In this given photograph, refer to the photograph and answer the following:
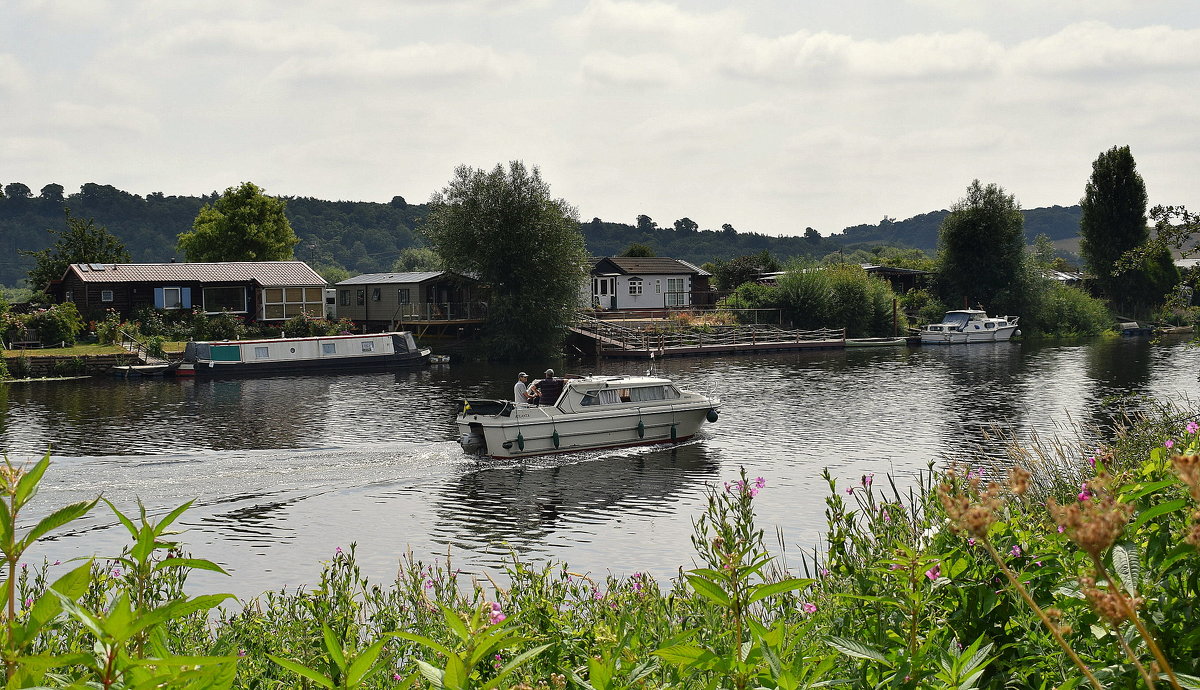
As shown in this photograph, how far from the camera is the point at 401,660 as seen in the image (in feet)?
27.6

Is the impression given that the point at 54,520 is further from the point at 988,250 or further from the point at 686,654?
the point at 988,250

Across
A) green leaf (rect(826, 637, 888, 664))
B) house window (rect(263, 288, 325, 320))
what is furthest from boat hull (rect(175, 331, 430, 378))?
green leaf (rect(826, 637, 888, 664))

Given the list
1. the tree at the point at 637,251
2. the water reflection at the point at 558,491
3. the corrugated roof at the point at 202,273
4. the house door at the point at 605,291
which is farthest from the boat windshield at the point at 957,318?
the water reflection at the point at 558,491

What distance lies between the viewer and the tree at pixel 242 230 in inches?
3130

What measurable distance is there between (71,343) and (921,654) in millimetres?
60499

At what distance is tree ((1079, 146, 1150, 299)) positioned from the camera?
283 feet

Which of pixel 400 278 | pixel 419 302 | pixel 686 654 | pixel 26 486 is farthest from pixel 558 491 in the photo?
pixel 400 278

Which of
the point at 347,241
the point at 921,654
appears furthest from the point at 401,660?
the point at 347,241

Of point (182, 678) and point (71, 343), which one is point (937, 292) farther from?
point (182, 678)

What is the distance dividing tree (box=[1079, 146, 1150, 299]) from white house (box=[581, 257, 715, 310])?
114ft

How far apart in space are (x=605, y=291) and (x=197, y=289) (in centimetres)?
3633

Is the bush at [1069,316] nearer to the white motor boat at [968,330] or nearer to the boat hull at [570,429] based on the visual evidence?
the white motor boat at [968,330]

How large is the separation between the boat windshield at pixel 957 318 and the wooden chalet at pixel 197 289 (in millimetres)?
46819

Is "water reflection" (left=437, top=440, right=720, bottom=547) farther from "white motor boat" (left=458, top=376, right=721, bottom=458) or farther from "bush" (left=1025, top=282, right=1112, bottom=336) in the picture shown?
"bush" (left=1025, top=282, right=1112, bottom=336)
